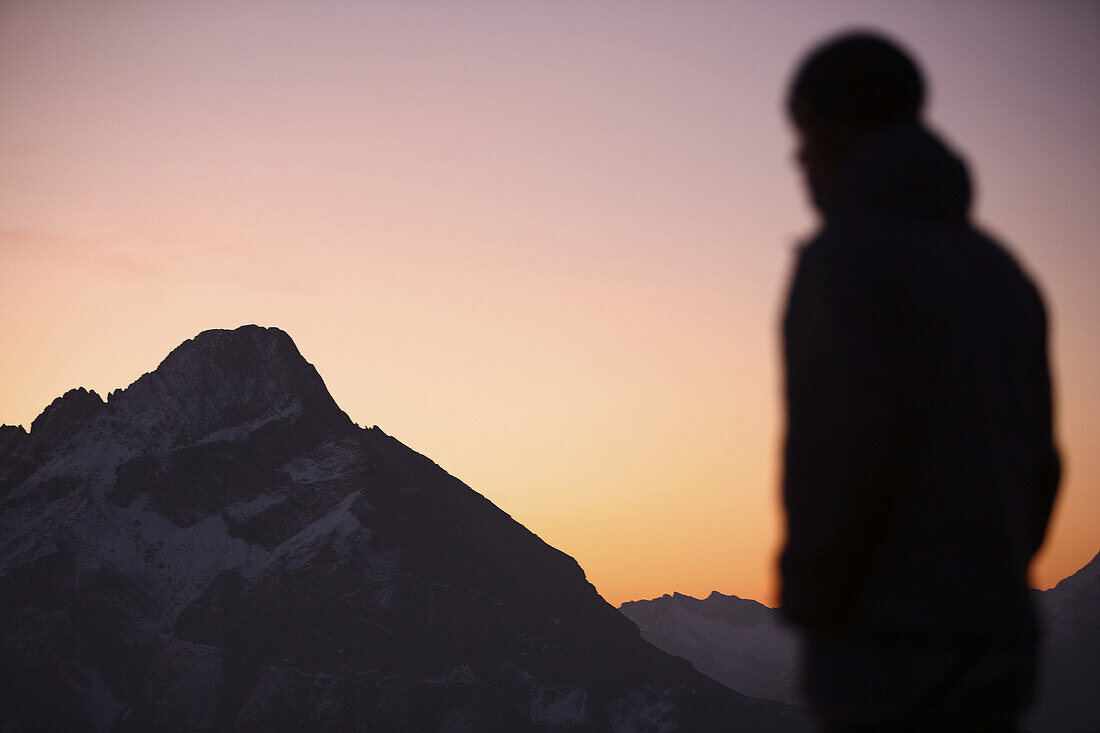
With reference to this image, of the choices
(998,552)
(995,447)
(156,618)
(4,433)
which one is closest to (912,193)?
(995,447)

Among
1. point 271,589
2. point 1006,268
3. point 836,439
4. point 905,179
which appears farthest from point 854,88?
point 271,589

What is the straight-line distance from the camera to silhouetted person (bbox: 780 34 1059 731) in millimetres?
2104

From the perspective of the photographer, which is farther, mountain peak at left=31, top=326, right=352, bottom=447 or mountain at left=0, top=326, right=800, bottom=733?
mountain peak at left=31, top=326, right=352, bottom=447

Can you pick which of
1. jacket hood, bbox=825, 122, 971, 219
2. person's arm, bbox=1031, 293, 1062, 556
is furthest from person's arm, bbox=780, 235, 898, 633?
person's arm, bbox=1031, 293, 1062, 556

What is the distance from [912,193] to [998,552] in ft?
2.57

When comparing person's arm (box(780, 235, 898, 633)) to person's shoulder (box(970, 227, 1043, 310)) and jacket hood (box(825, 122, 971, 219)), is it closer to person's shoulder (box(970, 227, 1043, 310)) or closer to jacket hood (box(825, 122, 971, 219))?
jacket hood (box(825, 122, 971, 219))

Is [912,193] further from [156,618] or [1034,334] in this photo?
[156,618]

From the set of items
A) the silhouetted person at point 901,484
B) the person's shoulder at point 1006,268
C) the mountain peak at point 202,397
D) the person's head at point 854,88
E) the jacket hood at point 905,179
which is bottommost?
the silhouetted person at point 901,484

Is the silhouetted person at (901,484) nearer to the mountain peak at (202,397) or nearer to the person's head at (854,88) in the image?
the person's head at (854,88)

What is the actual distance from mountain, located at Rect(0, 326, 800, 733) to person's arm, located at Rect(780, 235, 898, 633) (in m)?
147

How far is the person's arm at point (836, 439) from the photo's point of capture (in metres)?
2.12

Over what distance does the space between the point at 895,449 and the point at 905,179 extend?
61cm

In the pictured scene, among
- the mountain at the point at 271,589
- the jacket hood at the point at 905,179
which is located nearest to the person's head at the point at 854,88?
the jacket hood at the point at 905,179

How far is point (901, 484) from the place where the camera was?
7.06 ft
